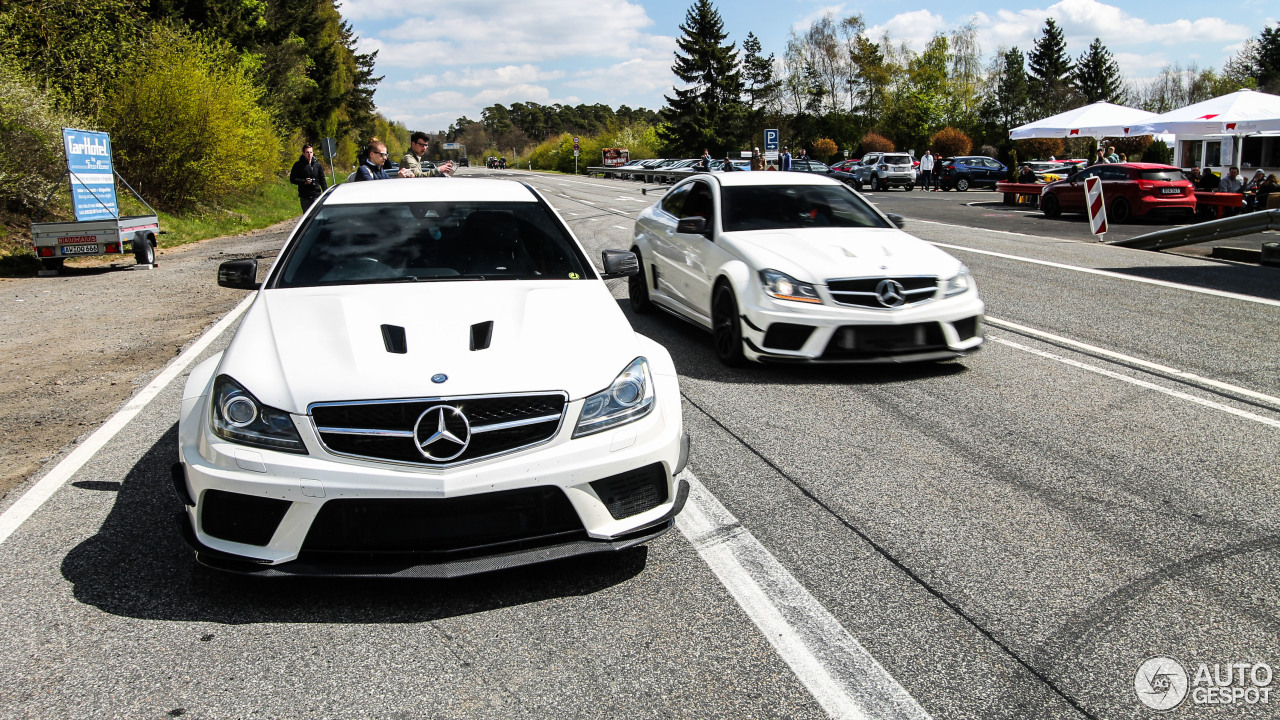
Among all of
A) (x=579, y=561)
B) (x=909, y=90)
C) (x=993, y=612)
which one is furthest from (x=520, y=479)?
(x=909, y=90)

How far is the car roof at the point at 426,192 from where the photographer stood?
5.08m

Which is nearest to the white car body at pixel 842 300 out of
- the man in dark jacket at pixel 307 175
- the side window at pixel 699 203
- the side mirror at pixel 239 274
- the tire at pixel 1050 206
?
the side window at pixel 699 203

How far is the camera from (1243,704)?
2.67 metres

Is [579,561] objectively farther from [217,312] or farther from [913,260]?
[217,312]

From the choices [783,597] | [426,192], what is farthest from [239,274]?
[783,597]

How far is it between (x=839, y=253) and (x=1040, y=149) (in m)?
59.4

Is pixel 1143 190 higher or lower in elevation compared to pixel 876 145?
lower

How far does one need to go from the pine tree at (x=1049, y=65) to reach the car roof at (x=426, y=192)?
3629 inches

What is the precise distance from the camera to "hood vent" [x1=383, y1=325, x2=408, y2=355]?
346 cm

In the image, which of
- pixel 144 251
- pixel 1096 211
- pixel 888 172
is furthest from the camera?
pixel 888 172

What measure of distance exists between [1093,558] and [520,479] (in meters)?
2.28

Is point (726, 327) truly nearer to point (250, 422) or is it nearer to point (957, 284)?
point (957, 284)

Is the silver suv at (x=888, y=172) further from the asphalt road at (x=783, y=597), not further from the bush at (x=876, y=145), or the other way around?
the asphalt road at (x=783, y=597)

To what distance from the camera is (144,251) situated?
15.7 meters
